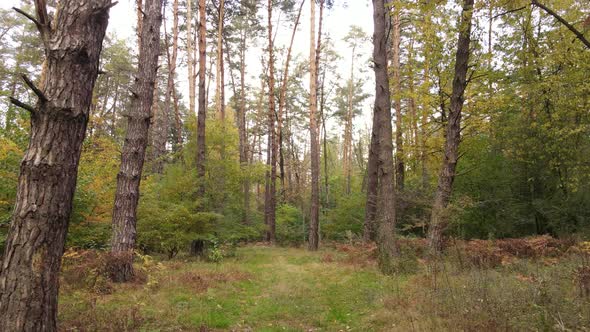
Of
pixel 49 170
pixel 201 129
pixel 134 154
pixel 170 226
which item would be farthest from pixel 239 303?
pixel 201 129

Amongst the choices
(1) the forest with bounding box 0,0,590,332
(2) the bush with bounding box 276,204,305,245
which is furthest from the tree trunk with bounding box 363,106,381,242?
(2) the bush with bounding box 276,204,305,245

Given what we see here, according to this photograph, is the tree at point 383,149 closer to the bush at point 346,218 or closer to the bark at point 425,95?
the bark at point 425,95

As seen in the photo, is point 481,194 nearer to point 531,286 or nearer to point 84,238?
point 531,286

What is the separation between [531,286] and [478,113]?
369 inches

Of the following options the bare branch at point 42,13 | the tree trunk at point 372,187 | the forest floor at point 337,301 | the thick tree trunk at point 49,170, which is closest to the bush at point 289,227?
the tree trunk at point 372,187

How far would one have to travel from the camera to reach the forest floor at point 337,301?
14.2 feet

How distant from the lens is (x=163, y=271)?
862cm

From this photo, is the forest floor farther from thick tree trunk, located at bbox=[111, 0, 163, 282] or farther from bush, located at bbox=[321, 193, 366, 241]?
bush, located at bbox=[321, 193, 366, 241]

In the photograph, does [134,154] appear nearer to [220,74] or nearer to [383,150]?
[383,150]

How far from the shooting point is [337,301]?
6621 millimetres

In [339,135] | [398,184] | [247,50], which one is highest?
[247,50]

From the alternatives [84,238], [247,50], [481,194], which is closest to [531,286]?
[84,238]

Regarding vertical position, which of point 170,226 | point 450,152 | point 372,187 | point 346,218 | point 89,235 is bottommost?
point 89,235

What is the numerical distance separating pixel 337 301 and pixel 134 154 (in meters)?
4.93
